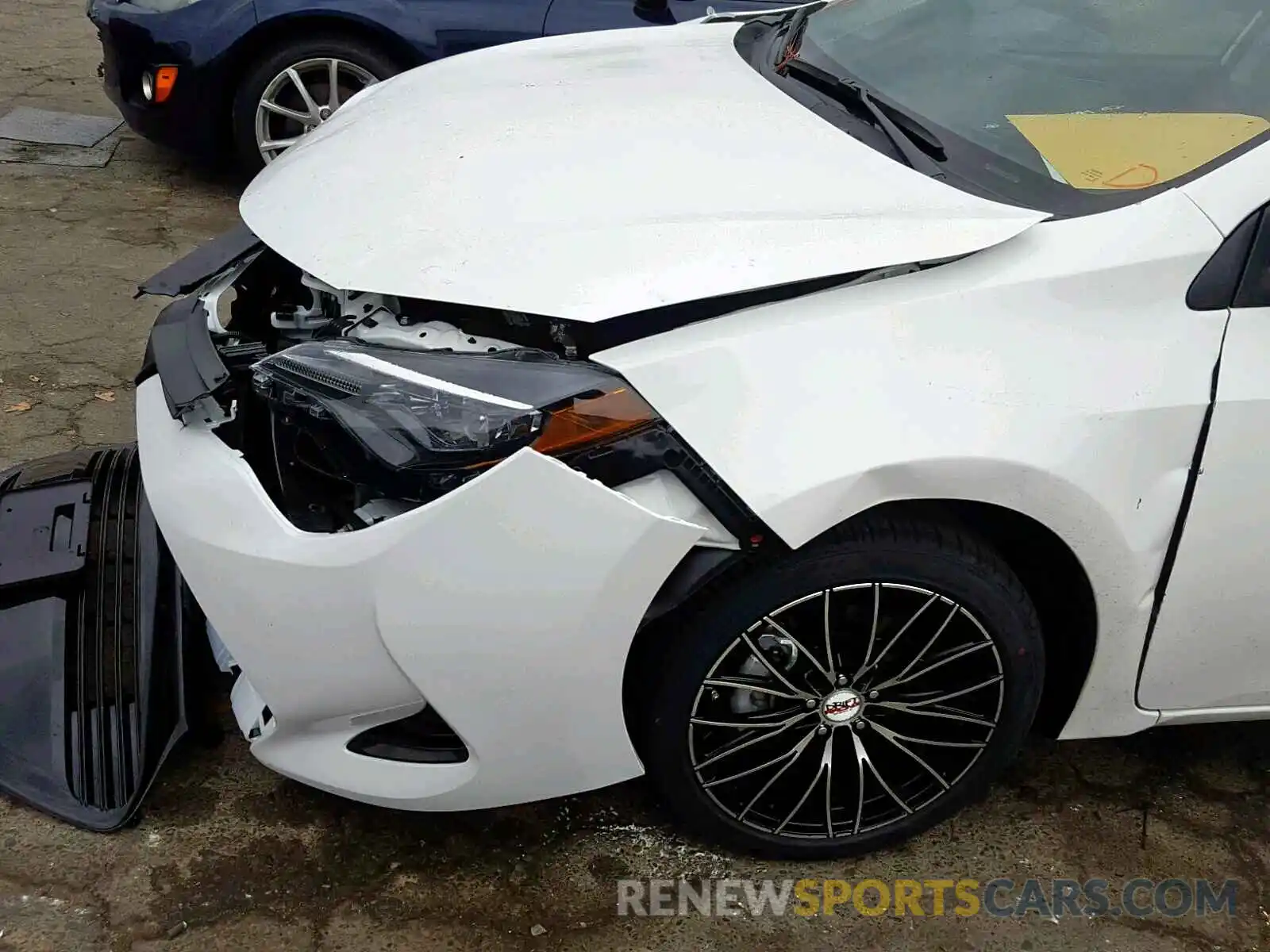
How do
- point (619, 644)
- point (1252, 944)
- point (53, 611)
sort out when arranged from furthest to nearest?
point (53, 611)
point (1252, 944)
point (619, 644)

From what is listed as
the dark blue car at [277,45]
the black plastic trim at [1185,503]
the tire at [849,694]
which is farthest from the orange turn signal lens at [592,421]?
the dark blue car at [277,45]

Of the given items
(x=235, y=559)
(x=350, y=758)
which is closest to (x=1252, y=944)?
(x=350, y=758)

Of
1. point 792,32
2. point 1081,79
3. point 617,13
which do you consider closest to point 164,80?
point 617,13

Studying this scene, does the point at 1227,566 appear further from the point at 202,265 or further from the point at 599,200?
the point at 202,265

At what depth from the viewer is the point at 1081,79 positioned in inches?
89.3

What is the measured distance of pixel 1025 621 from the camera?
1.98m

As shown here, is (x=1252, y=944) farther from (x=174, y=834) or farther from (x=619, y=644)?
(x=174, y=834)

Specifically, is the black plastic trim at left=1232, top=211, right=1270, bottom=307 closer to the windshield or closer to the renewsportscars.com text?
the windshield

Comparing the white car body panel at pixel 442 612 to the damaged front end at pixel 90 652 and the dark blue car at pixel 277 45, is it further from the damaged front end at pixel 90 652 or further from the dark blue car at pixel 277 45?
the dark blue car at pixel 277 45

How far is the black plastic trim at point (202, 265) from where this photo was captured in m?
2.26

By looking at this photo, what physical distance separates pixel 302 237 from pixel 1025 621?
4.78 ft

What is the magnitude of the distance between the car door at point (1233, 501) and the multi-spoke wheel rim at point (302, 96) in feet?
12.8

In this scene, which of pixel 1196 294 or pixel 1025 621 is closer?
pixel 1196 294

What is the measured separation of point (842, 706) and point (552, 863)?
64 cm
